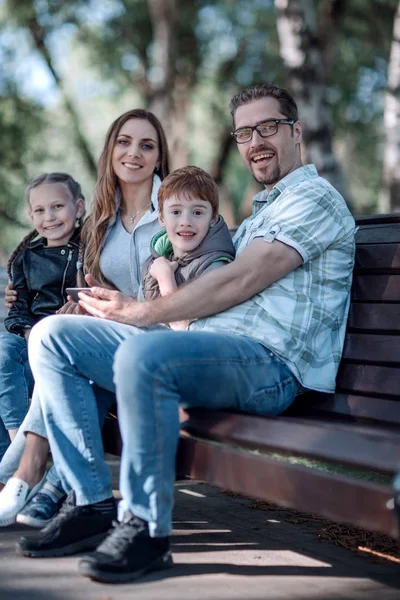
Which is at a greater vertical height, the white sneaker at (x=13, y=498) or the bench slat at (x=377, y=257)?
the bench slat at (x=377, y=257)

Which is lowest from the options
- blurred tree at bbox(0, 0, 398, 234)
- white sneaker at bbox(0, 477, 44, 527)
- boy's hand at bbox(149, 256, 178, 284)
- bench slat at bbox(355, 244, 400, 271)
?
white sneaker at bbox(0, 477, 44, 527)

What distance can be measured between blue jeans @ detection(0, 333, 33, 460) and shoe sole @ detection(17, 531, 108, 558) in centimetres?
91

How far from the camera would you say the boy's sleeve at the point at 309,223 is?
350cm

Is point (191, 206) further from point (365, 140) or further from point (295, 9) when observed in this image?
point (365, 140)

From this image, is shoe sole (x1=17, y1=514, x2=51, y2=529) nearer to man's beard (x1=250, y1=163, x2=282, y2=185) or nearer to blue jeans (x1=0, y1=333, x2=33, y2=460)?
blue jeans (x1=0, y1=333, x2=33, y2=460)

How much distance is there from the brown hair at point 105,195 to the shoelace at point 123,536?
1.71 m

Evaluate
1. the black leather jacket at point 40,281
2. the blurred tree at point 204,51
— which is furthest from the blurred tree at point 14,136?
the black leather jacket at point 40,281

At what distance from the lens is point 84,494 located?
336 centimetres

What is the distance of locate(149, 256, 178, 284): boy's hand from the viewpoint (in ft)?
12.3

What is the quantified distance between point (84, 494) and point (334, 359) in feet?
3.72

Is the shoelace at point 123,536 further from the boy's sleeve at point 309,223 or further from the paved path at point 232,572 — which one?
the boy's sleeve at point 309,223

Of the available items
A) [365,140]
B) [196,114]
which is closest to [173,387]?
[365,140]

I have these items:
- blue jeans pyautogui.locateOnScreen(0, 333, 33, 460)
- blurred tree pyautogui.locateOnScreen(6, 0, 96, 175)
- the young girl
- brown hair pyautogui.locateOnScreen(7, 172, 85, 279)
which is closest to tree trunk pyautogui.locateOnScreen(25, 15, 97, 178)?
blurred tree pyautogui.locateOnScreen(6, 0, 96, 175)

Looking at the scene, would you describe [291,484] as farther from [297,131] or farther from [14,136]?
[14,136]
